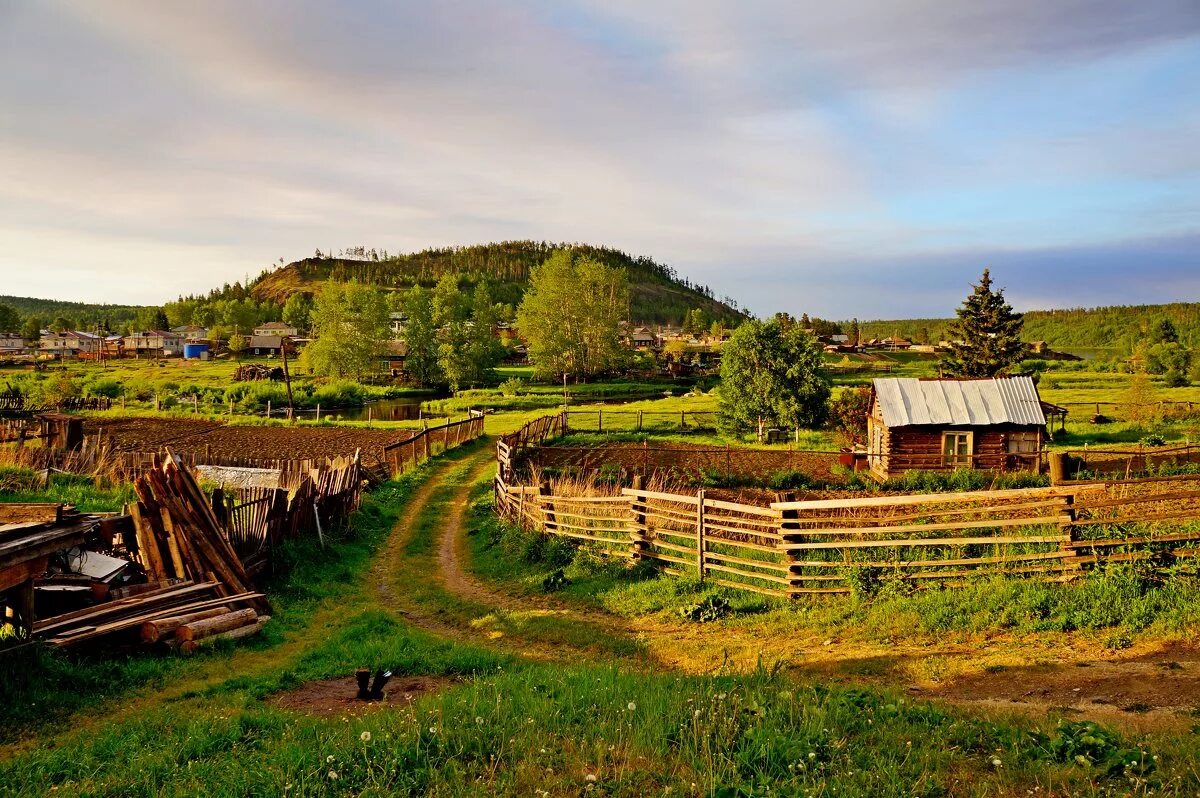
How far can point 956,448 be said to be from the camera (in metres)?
29.6

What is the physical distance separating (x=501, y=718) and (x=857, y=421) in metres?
35.4

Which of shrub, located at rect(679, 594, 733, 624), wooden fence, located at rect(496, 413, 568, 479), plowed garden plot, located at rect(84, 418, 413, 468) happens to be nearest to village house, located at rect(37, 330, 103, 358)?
plowed garden plot, located at rect(84, 418, 413, 468)

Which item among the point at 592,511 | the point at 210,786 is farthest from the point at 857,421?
the point at 210,786

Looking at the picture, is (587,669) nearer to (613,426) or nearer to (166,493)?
(166,493)

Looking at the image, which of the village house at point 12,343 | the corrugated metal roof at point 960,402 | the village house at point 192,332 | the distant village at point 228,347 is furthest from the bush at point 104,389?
the village house at point 12,343

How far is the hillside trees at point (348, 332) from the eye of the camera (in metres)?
73.2

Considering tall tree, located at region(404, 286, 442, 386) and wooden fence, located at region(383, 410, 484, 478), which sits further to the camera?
tall tree, located at region(404, 286, 442, 386)

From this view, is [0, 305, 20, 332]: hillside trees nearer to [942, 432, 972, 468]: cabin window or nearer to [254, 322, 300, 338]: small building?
[254, 322, 300, 338]: small building

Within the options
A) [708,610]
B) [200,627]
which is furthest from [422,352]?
[708,610]

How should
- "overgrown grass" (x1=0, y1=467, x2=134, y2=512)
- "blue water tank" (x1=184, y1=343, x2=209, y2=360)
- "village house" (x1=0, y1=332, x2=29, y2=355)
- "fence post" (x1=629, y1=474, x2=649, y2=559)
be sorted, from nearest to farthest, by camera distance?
1. "fence post" (x1=629, y1=474, x2=649, y2=559)
2. "overgrown grass" (x1=0, y1=467, x2=134, y2=512)
3. "blue water tank" (x1=184, y1=343, x2=209, y2=360)
4. "village house" (x1=0, y1=332, x2=29, y2=355)

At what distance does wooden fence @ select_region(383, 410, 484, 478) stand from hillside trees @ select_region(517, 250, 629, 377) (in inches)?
1440

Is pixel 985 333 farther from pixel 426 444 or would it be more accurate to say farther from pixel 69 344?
pixel 69 344

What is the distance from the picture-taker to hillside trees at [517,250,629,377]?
74.6 metres

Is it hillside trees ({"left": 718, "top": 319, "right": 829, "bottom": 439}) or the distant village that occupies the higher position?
the distant village
